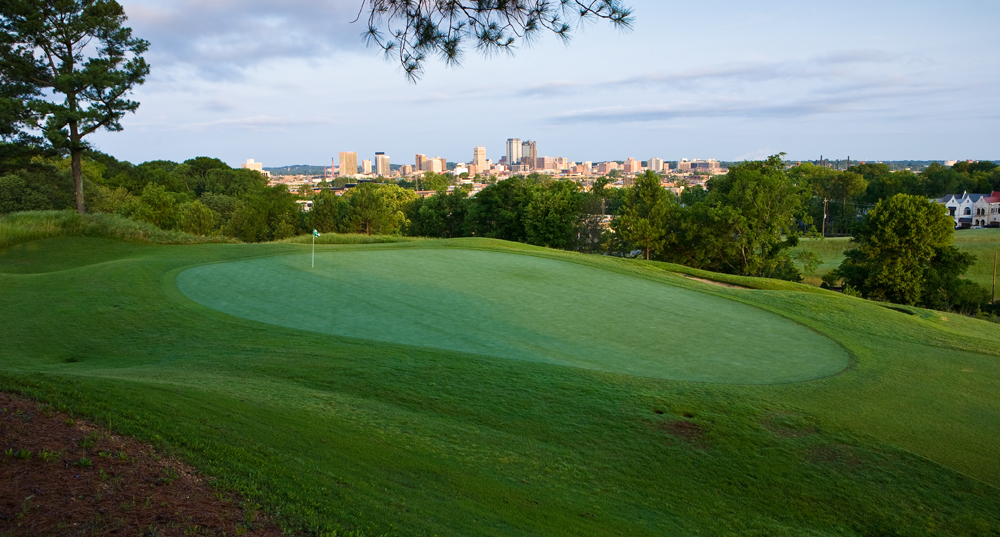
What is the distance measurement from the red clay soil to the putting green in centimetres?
534

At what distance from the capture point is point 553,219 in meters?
46.4

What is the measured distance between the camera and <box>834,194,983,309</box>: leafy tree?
32.1 m

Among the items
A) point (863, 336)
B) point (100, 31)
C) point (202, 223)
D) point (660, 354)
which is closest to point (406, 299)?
point (660, 354)

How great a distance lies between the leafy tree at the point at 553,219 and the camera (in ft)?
153

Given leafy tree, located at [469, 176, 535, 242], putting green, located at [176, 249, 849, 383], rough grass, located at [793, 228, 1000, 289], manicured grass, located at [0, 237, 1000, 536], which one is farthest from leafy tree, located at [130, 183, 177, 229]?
rough grass, located at [793, 228, 1000, 289]

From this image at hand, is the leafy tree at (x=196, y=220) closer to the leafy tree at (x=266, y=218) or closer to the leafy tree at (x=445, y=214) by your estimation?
the leafy tree at (x=266, y=218)

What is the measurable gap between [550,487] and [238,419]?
9.62 ft

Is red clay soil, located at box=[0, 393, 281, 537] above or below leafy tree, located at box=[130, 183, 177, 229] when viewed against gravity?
below

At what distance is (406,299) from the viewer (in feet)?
40.0

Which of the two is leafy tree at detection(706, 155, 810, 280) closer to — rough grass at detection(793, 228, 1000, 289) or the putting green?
rough grass at detection(793, 228, 1000, 289)

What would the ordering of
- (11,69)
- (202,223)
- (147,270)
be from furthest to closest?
1. (202,223)
2. (11,69)
3. (147,270)

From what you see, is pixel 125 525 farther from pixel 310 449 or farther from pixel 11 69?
pixel 11 69

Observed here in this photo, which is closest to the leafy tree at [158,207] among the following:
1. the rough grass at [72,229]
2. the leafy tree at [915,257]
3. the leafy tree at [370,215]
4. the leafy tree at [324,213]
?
the leafy tree at [324,213]

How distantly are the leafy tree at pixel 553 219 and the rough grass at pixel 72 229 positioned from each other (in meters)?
27.9
